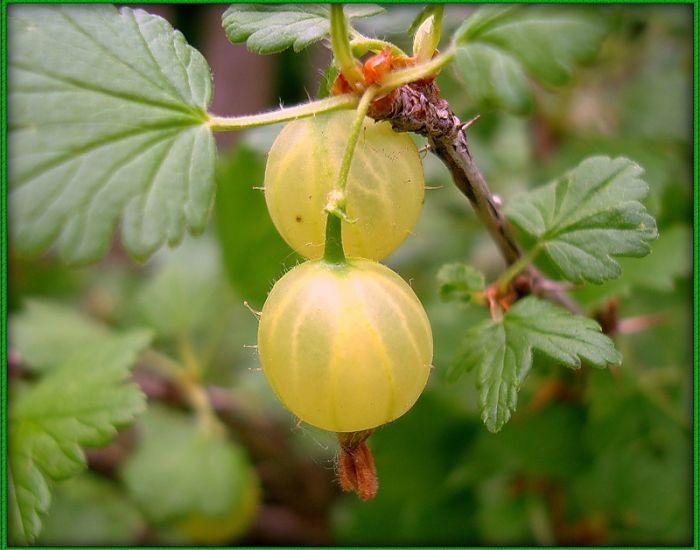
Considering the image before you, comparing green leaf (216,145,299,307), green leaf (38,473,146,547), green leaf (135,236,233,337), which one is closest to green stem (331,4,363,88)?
green leaf (216,145,299,307)

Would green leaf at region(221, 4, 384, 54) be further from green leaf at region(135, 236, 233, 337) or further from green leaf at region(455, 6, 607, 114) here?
green leaf at region(135, 236, 233, 337)

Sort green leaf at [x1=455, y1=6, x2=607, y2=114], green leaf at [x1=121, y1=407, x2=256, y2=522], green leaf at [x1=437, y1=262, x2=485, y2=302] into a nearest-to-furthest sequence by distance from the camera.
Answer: green leaf at [x1=455, y1=6, x2=607, y2=114] → green leaf at [x1=437, y1=262, x2=485, y2=302] → green leaf at [x1=121, y1=407, x2=256, y2=522]

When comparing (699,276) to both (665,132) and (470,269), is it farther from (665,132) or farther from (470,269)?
(665,132)

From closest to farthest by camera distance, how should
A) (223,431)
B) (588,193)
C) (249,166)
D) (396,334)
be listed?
(396,334)
(588,193)
(249,166)
(223,431)

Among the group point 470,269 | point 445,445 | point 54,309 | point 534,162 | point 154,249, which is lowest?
point 445,445

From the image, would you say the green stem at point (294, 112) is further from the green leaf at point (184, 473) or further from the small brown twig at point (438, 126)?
the green leaf at point (184, 473)

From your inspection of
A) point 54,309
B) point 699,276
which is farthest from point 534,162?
point 54,309

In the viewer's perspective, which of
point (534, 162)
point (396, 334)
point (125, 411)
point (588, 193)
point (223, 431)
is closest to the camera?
point (396, 334)
